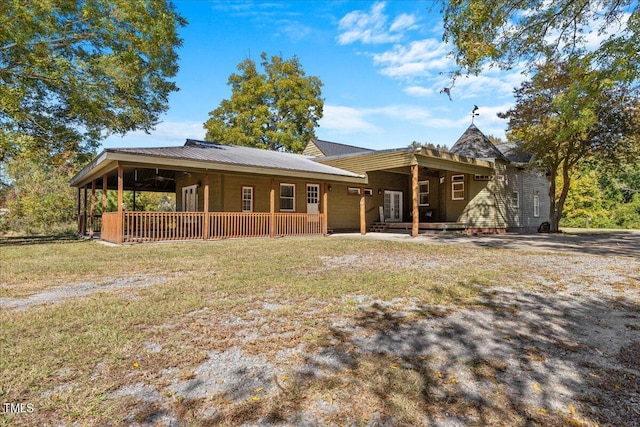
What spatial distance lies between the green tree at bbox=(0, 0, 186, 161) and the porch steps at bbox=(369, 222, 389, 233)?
11.9 meters

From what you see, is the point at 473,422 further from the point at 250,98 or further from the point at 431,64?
the point at 250,98

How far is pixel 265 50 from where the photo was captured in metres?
34.2

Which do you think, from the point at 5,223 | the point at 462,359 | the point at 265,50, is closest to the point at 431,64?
the point at 462,359

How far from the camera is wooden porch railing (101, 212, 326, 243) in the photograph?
11.3m

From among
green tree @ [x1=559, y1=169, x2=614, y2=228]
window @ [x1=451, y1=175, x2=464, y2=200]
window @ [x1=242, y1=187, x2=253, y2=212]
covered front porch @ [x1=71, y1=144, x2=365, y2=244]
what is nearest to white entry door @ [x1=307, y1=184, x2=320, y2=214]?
covered front porch @ [x1=71, y1=144, x2=365, y2=244]

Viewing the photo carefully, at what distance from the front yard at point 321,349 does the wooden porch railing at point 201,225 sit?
5.40 meters

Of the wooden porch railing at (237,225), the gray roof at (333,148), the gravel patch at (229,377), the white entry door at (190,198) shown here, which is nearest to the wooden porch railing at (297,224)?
the wooden porch railing at (237,225)

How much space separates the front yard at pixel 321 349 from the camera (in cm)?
215

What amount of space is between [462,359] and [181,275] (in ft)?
15.8

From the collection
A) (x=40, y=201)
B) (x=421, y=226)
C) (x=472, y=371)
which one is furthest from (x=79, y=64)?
(x=421, y=226)

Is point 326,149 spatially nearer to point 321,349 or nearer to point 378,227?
point 378,227

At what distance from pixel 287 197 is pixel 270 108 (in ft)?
66.5

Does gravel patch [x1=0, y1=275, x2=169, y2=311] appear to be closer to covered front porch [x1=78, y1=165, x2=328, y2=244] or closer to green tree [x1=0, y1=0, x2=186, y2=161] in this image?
covered front porch [x1=78, y1=165, x2=328, y2=244]

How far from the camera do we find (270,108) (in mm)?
33938
